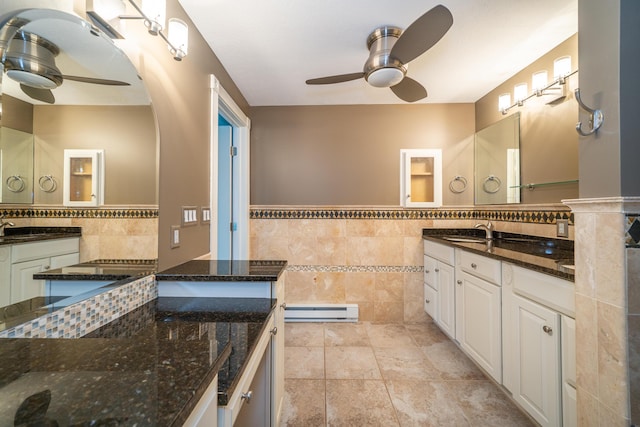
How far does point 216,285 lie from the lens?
4.13 feet

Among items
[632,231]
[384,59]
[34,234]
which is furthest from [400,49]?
[34,234]

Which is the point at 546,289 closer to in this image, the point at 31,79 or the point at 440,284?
the point at 440,284

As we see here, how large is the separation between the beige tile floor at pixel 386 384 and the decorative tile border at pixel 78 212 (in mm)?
1375

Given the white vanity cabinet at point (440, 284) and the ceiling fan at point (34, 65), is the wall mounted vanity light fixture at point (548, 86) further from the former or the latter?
the ceiling fan at point (34, 65)

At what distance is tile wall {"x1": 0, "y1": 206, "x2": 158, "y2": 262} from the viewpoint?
28.9 inches

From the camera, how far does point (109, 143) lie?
38.4 inches

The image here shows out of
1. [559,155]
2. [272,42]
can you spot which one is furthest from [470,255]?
[272,42]

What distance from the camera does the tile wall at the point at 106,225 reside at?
73 cm

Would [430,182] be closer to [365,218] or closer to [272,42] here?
[365,218]

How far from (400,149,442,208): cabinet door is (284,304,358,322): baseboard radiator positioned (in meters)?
1.29

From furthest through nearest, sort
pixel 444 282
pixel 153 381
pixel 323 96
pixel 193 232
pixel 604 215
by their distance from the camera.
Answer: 1. pixel 323 96
2. pixel 444 282
3. pixel 193 232
4. pixel 604 215
5. pixel 153 381

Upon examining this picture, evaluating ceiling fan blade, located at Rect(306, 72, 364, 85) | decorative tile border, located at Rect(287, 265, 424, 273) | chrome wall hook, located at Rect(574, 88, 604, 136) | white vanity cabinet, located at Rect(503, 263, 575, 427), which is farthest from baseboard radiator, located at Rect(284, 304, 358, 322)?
chrome wall hook, located at Rect(574, 88, 604, 136)

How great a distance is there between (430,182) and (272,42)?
204cm

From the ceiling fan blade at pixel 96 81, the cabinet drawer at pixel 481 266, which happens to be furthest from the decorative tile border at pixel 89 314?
the cabinet drawer at pixel 481 266
